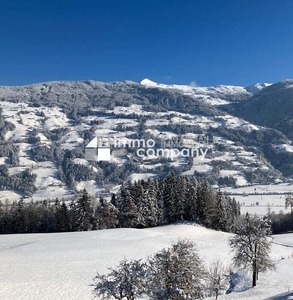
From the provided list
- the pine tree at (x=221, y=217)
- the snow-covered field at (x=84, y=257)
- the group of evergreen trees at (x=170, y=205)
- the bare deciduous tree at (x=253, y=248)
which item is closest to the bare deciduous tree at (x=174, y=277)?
the snow-covered field at (x=84, y=257)

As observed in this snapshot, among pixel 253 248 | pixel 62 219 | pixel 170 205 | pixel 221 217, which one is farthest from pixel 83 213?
pixel 253 248

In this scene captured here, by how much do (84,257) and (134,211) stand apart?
138ft

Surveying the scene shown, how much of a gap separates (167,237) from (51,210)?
47327 millimetres

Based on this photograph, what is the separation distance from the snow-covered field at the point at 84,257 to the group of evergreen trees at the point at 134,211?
959cm

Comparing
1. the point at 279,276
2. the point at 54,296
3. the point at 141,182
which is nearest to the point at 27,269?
the point at 54,296

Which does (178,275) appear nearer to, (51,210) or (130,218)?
(130,218)

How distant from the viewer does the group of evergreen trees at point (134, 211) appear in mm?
100312

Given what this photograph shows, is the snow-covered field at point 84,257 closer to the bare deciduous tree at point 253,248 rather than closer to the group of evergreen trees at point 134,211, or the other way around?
the bare deciduous tree at point 253,248

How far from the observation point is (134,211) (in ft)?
333

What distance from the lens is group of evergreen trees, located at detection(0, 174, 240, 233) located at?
329 ft

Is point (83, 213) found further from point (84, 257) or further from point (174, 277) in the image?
point (174, 277)

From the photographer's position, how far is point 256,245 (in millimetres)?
47562

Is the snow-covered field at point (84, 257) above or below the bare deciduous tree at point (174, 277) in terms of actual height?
below

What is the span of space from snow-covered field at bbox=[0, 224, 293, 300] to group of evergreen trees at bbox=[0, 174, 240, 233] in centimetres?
959
